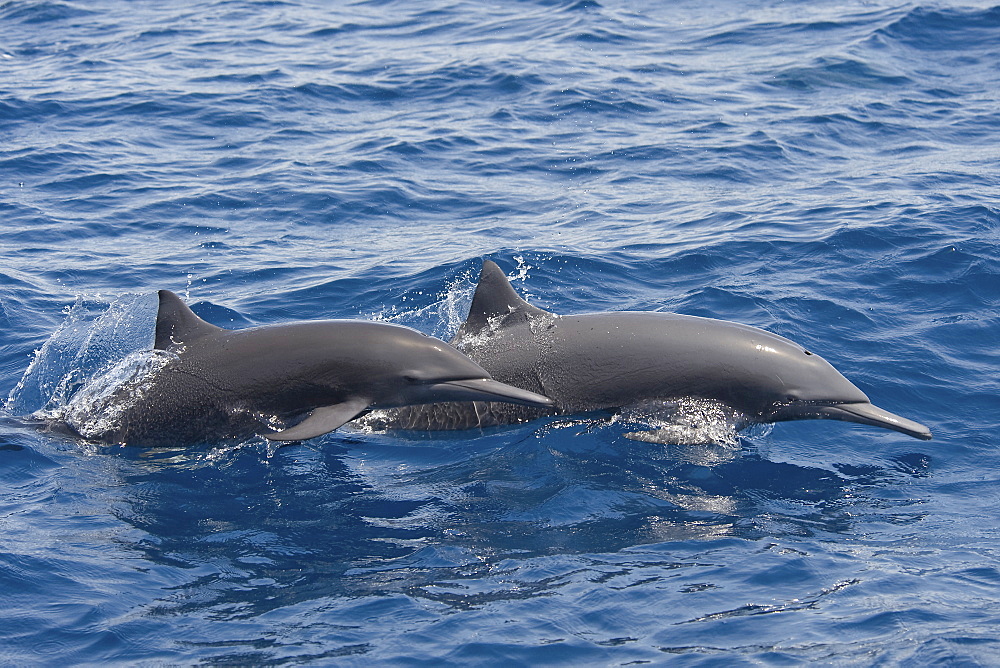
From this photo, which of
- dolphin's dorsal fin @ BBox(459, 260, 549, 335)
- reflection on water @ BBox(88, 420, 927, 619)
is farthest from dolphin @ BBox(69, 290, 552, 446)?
dolphin's dorsal fin @ BBox(459, 260, 549, 335)

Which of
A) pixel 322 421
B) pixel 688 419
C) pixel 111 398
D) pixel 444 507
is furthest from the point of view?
pixel 111 398

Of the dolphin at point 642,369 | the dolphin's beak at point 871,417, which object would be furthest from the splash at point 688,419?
the dolphin's beak at point 871,417

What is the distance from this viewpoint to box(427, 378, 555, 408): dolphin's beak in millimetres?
9508

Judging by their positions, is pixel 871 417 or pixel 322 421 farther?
pixel 871 417

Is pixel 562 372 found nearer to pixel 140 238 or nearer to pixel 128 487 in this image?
pixel 128 487

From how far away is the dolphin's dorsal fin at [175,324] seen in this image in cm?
998

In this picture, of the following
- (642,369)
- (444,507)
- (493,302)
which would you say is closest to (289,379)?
(444,507)

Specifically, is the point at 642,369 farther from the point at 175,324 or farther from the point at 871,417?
the point at 175,324

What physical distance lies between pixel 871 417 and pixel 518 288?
200 inches

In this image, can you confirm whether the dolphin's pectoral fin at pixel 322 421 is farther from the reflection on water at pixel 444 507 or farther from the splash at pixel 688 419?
the splash at pixel 688 419

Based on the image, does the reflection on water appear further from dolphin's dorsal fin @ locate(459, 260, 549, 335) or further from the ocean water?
dolphin's dorsal fin @ locate(459, 260, 549, 335)

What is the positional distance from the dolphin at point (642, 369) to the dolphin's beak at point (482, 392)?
0.46 meters

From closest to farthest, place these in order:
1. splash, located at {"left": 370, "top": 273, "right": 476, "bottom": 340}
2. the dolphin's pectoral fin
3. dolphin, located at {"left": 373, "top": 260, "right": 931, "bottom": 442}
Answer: the dolphin's pectoral fin → dolphin, located at {"left": 373, "top": 260, "right": 931, "bottom": 442} → splash, located at {"left": 370, "top": 273, "right": 476, "bottom": 340}

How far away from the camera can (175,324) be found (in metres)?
10.0
